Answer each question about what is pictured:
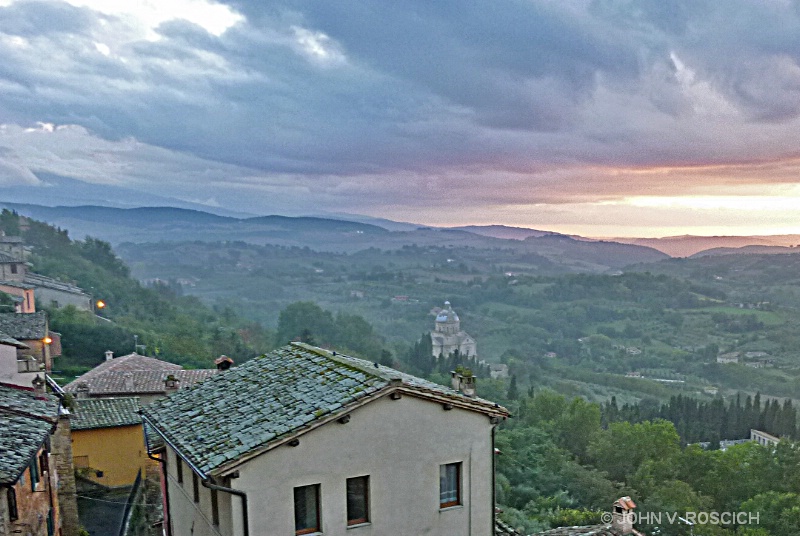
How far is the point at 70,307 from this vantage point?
60500mm

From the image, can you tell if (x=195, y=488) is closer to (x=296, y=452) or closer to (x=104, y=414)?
(x=296, y=452)

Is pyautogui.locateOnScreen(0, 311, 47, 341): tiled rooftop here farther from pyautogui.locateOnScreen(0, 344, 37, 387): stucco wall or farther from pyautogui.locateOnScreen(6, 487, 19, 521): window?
pyautogui.locateOnScreen(6, 487, 19, 521): window

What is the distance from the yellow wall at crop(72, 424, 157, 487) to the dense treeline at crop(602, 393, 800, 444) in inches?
2390

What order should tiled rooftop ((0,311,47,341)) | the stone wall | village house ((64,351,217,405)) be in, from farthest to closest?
village house ((64,351,217,405)) → tiled rooftop ((0,311,47,341)) → the stone wall

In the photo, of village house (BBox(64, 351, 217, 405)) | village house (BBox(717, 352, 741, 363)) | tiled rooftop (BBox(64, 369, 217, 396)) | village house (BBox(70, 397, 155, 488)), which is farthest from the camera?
village house (BBox(717, 352, 741, 363))

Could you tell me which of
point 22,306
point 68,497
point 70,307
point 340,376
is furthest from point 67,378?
point 340,376

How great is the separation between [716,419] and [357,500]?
8276cm

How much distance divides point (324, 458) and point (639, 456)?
156 ft

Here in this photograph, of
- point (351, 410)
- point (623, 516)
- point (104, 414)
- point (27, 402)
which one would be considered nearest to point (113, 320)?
point (104, 414)

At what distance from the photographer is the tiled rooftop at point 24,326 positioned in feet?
89.5

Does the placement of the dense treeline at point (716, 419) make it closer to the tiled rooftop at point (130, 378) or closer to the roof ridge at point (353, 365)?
the tiled rooftop at point (130, 378)

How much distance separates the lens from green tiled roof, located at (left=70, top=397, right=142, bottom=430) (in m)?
27.4

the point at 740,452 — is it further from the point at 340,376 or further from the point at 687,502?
the point at 340,376

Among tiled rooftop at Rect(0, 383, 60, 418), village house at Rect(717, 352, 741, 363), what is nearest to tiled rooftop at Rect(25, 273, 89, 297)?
tiled rooftop at Rect(0, 383, 60, 418)
